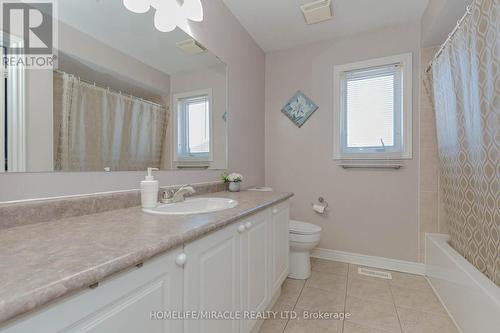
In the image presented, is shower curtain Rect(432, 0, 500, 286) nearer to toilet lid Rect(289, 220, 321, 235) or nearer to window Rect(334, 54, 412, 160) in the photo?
window Rect(334, 54, 412, 160)

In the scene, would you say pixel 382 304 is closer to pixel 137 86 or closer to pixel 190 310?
pixel 190 310

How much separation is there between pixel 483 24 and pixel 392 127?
1149mm

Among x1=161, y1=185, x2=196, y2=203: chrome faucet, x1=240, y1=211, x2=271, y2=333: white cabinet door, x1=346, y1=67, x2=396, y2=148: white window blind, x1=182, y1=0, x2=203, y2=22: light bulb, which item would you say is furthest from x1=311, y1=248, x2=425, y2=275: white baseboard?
x1=182, y1=0, x2=203, y2=22: light bulb

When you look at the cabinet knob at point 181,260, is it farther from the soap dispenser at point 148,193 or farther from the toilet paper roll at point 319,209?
the toilet paper roll at point 319,209

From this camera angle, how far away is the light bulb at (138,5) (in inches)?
49.9

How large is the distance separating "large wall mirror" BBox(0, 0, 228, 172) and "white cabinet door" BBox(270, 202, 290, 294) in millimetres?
656

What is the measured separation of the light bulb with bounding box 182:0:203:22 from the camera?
61.1 inches

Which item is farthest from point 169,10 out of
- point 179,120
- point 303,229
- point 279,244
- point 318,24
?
point 303,229

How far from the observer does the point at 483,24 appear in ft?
4.04

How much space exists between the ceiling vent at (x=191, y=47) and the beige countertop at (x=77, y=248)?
1.16 m

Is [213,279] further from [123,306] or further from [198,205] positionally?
[198,205]

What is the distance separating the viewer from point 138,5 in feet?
4.30

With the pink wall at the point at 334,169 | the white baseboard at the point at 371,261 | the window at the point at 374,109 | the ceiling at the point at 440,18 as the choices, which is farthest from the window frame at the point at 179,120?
the ceiling at the point at 440,18

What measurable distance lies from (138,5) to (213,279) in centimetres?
144
